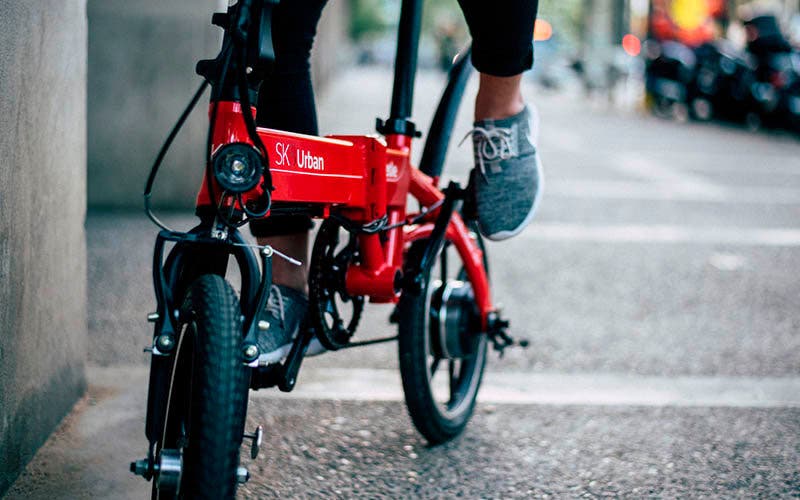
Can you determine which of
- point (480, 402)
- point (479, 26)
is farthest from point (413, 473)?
point (479, 26)

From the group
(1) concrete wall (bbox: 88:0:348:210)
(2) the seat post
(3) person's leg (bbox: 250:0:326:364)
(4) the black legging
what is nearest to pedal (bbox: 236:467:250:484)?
(3) person's leg (bbox: 250:0:326:364)

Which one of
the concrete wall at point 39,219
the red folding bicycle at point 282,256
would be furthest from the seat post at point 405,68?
the concrete wall at point 39,219

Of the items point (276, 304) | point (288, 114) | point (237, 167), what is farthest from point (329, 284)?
point (237, 167)

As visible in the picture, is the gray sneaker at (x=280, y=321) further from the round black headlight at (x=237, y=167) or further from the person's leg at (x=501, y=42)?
the person's leg at (x=501, y=42)

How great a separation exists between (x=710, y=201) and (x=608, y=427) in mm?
4669

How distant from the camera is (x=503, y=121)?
2232 mm

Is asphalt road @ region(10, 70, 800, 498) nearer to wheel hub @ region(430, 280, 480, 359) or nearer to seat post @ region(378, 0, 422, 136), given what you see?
wheel hub @ region(430, 280, 480, 359)

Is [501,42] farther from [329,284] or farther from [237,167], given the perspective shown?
[237,167]

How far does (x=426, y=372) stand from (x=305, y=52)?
78 cm

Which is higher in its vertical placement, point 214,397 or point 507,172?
point 507,172

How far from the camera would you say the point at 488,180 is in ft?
7.64

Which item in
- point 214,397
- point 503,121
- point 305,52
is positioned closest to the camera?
point 214,397

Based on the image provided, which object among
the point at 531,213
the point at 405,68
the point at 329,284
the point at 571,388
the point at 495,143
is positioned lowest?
the point at 571,388

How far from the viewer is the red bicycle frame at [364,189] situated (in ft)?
5.42
